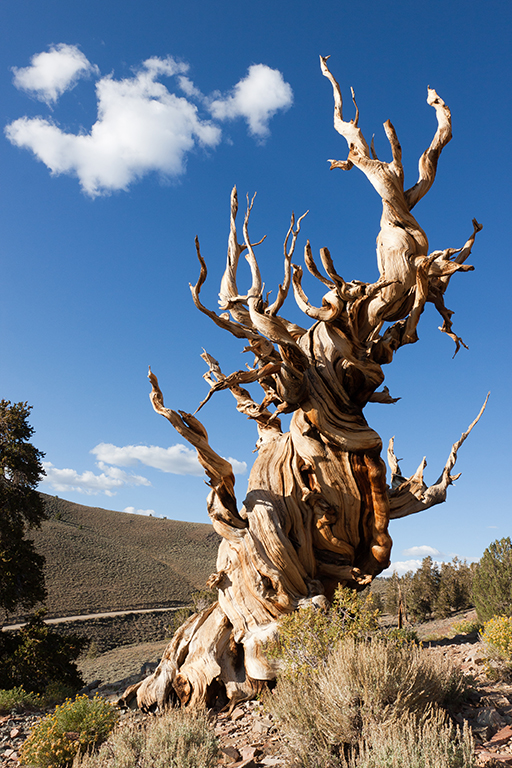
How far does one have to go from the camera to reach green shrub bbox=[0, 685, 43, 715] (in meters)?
8.30

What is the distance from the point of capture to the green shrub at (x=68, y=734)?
525cm

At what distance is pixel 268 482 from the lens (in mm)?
7973

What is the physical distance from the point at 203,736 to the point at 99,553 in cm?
5012

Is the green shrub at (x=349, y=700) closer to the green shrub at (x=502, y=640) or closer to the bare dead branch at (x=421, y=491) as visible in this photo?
the green shrub at (x=502, y=640)

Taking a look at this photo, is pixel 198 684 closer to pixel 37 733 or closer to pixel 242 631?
pixel 242 631

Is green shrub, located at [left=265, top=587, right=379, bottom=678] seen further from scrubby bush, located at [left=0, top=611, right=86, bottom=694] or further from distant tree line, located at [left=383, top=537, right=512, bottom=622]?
distant tree line, located at [left=383, top=537, right=512, bottom=622]

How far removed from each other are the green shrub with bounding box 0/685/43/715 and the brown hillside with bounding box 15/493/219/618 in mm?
29385

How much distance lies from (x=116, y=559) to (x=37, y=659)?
42.1 meters

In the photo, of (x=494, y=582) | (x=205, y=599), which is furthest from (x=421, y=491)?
(x=494, y=582)

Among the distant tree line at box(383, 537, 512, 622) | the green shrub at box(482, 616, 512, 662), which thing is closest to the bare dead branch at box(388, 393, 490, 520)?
the green shrub at box(482, 616, 512, 662)

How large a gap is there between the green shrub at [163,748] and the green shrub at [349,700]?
736 millimetres

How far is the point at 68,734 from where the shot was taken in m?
5.69

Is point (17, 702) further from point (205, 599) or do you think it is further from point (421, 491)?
point (421, 491)

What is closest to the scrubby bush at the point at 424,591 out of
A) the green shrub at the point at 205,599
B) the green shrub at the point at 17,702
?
the green shrub at the point at 205,599
